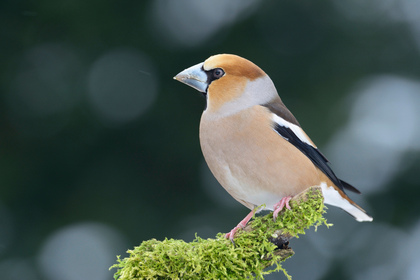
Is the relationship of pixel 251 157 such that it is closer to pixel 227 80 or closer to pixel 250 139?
pixel 250 139

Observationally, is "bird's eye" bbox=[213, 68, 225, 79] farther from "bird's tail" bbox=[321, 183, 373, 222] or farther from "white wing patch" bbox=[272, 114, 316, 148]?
"bird's tail" bbox=[321, 183, 373, 222]

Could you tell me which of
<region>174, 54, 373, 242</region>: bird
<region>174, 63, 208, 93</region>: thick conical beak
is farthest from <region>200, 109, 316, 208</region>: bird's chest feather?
<region>174, 63, 208, 93</region>: thick conical beak

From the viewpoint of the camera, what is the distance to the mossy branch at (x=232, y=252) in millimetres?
2125

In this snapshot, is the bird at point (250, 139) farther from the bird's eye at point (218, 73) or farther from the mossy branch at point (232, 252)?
the mossy branch at point (232, 252)

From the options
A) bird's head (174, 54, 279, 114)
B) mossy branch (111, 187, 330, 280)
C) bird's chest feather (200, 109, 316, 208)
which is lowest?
mossy branch (111, 187, 330, 280)

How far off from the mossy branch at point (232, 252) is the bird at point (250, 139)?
0.14 meters

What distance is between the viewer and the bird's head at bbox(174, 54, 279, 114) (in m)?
2.69

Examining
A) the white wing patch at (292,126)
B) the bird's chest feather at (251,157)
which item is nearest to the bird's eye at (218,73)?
the bird's chest feather at (251,157)

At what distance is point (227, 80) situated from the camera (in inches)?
107

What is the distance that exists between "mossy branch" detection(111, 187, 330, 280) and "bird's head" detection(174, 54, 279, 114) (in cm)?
70

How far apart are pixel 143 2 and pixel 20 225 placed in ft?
8.55

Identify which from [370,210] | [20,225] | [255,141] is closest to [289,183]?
[255,141]

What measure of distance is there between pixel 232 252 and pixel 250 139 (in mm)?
630

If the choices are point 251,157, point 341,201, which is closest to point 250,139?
point 251,157
